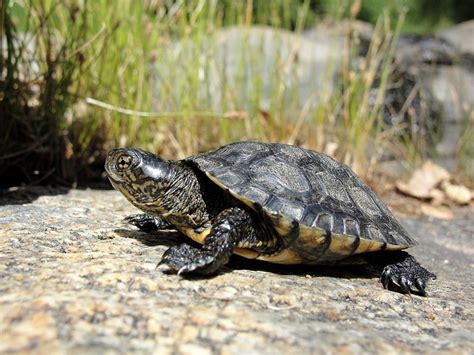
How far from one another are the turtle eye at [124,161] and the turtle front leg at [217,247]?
307mm

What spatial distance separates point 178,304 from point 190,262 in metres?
0.19

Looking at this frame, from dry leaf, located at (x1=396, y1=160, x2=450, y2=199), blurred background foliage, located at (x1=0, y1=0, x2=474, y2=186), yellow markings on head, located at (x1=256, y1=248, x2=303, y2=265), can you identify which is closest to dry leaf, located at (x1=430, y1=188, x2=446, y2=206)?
dry leaf, located at (x1=396, y1=160, x2=450, y2=199)

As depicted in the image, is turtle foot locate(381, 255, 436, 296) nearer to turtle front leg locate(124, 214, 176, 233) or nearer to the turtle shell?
the turtle shell

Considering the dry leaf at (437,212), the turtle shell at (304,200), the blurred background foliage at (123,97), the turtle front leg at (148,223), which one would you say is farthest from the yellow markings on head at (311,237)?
the dry leaf at (437,212)

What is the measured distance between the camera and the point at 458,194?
12.3ft

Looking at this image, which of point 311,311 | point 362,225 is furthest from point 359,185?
point 311,311

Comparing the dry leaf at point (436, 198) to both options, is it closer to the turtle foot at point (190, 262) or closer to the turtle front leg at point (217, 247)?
the turtle front leg at point (217, 247)

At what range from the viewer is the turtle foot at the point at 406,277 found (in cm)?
172

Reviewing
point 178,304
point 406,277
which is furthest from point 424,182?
point 178,304

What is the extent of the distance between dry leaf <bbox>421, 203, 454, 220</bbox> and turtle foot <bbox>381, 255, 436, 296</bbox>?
5.60 ft

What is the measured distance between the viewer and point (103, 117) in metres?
2.99

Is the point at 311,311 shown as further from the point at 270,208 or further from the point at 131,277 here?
the point at 131,277

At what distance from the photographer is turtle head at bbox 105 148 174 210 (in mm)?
1644

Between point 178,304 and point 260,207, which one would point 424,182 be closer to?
point 260,207
